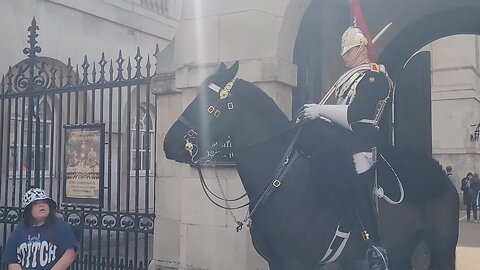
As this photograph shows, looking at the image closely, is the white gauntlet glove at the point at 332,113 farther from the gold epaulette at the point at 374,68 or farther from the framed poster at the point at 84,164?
the framed poster at the point at 84,164

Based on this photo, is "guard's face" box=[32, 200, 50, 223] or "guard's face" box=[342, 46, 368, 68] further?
"guard's face" box=[32, 200, 50, 223]

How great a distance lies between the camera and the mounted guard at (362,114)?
3.80 meters

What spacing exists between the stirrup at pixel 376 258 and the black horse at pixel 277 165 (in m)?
0.12

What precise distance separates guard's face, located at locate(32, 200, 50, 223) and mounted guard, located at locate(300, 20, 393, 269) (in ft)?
7.22

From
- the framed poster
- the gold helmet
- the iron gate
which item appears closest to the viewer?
Result: the gold helmet

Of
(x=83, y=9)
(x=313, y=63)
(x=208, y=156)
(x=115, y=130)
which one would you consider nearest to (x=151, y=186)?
(x=115, y=130)

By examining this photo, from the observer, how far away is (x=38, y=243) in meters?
4.41

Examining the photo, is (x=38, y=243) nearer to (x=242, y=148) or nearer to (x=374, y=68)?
(x=242, y=148)

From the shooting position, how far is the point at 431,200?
446 centimetres

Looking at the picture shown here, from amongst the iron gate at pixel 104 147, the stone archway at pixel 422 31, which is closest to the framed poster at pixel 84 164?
the iron gate at pixel 104 147

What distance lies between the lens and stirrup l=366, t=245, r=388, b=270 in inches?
149

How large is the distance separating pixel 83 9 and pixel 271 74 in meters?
6.91

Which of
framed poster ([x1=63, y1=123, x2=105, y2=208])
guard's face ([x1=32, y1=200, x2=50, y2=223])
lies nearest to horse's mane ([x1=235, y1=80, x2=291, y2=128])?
guard's face ([x1=32, y1=200, x2=50, y2=223])

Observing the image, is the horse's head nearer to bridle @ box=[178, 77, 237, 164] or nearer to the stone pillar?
bridle @ box=[178, 77, 237, 164]
